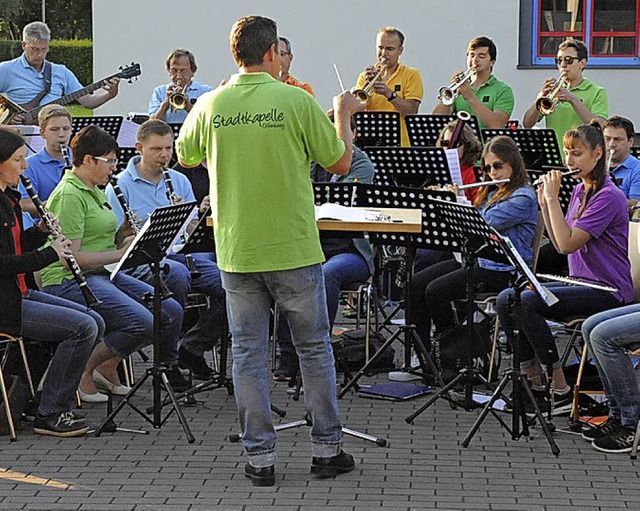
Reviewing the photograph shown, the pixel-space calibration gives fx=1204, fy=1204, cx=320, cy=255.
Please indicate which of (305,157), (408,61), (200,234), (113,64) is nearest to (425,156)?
(200,234)

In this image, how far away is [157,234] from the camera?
18.6 feet

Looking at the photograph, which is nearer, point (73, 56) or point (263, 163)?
point (263, 163)

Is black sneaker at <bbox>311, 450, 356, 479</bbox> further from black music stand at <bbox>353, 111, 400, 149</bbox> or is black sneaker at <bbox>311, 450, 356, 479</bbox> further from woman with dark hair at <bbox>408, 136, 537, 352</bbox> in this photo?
black music stand at <bbox>353, 111, 400, 149</bbox>

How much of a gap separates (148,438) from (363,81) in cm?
443

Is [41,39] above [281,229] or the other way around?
above

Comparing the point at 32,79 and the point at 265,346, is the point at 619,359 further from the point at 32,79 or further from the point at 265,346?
the point at 32,79

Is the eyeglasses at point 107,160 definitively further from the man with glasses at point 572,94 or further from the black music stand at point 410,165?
the man with glasses at point 572,94

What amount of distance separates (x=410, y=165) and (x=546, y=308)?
1.78m

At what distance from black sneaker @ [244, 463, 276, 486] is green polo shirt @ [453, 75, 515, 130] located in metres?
4.98

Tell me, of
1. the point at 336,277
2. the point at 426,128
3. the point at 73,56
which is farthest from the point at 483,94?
the point at 73,56

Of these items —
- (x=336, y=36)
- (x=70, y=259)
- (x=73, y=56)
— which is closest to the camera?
(x=70, y=259)

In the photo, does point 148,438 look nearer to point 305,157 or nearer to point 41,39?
point 305,157

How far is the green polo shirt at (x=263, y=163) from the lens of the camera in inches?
188

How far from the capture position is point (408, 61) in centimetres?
1259
